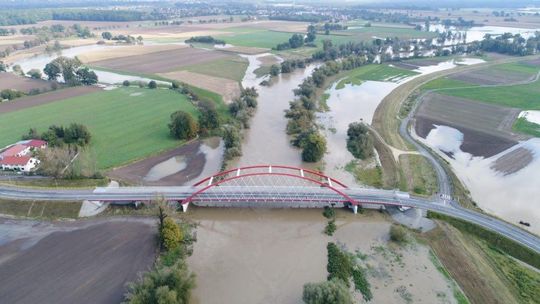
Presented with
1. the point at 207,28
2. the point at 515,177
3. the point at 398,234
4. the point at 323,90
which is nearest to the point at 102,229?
the point at 398,234

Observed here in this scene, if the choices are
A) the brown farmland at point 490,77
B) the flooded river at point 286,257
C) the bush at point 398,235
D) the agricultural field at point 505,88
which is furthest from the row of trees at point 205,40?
the bush at point 398,235

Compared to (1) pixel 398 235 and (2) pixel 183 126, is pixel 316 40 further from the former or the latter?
(1) pixel 398 235

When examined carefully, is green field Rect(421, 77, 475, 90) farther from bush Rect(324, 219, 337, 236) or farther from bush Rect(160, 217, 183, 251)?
bush Rect(160, 217, 183, 251)

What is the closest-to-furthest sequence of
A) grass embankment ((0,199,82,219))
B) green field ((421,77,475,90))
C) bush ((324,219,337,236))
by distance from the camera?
bush ((324,219,337,236)), grass embankment ((0,199,82,219)), green field ((421,77,475,90))

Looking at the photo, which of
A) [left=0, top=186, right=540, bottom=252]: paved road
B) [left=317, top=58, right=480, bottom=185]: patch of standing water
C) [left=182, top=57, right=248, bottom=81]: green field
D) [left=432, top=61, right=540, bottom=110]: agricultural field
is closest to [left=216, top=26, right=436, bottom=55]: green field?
[left=182, top=57, right=248, bottom=81]: green field

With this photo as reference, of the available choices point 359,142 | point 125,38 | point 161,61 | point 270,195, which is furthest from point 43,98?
point 125,38

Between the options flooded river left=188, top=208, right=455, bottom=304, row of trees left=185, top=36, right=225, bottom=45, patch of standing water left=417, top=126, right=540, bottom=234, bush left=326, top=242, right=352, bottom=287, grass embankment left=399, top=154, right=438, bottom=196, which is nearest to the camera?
flooded river left=188, top=208, right=455, bottom=304
